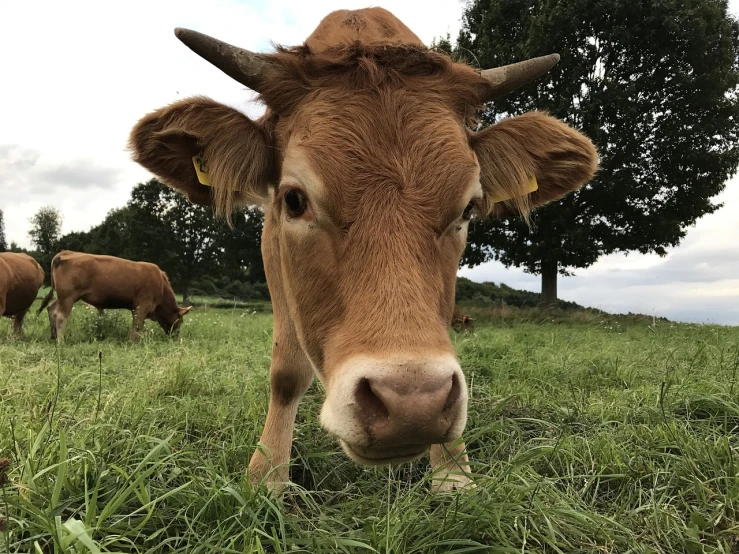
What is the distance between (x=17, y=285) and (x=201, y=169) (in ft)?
31.2

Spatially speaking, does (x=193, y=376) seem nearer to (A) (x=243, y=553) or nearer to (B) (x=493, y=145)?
(A) (x=243, y=553)

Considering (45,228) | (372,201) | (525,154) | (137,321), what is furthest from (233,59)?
(45,228)

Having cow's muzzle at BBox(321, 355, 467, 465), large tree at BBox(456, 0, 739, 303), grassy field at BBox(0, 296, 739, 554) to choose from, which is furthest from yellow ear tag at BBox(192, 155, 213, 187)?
large tree at BBox(456, 0, 739, 303)

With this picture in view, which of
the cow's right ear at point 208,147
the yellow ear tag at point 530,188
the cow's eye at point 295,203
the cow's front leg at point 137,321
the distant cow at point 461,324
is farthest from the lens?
the distant cow at point 461,324

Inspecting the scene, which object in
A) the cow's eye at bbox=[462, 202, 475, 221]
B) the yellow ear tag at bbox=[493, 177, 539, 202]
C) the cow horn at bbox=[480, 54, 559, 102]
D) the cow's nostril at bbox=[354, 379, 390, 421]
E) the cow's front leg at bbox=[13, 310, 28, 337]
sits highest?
the cow horn at bbox=[480, 54, 559, 102]

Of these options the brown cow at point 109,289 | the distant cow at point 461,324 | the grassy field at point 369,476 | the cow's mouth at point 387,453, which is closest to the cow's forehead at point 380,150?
the cow's mouth at point 387,453

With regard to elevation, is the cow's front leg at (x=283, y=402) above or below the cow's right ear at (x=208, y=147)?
below

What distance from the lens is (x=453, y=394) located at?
1.51 meters

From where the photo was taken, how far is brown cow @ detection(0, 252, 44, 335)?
920cm

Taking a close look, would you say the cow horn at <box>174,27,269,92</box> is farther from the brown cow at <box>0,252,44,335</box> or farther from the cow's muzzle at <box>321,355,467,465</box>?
the brown cow at <box>0,252,44,335</box>

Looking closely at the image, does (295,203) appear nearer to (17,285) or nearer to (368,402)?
(368,402)

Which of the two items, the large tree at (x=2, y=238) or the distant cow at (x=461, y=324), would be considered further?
the large tree at (x=2, y=238)

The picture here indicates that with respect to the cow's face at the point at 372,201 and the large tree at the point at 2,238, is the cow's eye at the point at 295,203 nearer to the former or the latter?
the cow's face at the point at 372,201

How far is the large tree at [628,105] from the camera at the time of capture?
558 inches
